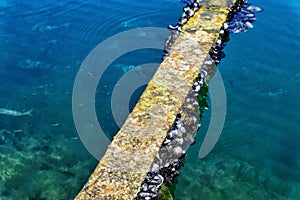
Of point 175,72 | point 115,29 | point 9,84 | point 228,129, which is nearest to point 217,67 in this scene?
point 175,72

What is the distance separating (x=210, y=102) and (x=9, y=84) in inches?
256

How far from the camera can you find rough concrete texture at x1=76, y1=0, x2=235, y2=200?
8.73 meters

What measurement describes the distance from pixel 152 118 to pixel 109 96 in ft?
6.37

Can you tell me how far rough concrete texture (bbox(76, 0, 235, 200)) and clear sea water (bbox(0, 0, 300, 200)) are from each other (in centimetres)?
75

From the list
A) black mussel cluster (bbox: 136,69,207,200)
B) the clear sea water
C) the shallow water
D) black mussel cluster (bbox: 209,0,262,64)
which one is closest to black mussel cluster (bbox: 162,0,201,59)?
the clear sea water

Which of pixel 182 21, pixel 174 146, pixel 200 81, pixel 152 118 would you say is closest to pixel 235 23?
pixel 182 21

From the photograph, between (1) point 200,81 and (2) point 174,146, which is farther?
(1) point 200,81

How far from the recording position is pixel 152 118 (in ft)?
34.1

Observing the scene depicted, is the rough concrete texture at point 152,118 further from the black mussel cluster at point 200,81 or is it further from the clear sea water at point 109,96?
the clear sea water at point 109,96

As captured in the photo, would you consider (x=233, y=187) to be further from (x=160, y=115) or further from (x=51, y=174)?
(x=51, y=174)

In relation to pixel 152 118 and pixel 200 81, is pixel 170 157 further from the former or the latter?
pixel 200 81

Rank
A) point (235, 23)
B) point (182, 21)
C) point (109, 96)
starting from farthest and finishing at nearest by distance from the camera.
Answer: point (235, 23) < point (182, 21) < point (109, 96)

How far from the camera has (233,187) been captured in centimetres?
928

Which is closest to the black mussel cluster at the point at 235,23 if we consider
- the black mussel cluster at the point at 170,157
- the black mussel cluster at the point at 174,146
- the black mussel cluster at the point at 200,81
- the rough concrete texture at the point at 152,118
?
the black mussel cluster at the point at 174,146
